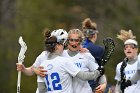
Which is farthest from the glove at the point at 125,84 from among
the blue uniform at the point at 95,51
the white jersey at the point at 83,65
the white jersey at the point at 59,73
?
the white jersey at the point at 59,73

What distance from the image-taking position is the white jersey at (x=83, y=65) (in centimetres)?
1438

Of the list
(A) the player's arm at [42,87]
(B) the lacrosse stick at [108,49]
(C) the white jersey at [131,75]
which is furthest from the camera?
(C) the white jersey at [131,75]

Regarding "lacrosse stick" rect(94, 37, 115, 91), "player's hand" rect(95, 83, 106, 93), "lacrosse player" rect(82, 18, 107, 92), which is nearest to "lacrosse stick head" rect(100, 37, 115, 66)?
"lacrosse stick" rect(94, 37, 115, 91)

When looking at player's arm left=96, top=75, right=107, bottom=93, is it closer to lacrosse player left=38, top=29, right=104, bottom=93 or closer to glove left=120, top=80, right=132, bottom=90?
lacrosse player left=38, top=29, right=104, bottom=93

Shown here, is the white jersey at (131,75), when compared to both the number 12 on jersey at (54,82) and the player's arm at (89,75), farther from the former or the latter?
the number 12 on jersey at (54,82)

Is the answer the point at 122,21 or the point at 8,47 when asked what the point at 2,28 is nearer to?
the point at 8,47

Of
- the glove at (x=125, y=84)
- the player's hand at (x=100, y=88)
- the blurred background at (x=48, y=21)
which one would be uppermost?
the blurred background at (x=48, y=21)

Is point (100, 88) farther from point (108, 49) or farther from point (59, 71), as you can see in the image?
point (59, 71)

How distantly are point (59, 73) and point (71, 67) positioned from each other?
207 mm

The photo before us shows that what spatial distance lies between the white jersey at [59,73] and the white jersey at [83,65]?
0.32 metres

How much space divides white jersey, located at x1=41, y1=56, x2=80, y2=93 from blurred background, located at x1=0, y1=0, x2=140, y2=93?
66.4 ft

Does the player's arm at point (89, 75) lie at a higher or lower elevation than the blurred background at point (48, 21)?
lower

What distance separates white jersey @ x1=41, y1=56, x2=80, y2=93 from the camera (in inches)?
550

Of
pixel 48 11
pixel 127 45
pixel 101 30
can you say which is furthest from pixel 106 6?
pixel 127 45
